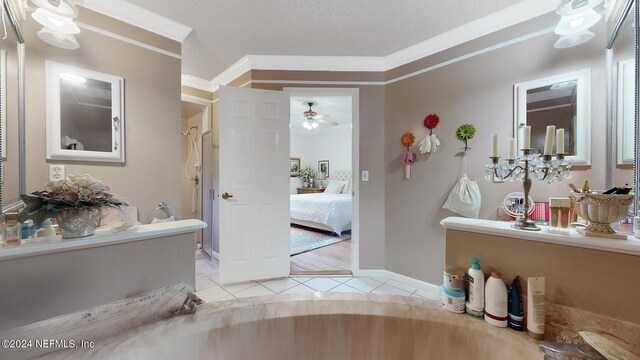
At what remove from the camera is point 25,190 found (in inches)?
51.6

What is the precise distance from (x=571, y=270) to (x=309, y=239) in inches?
135

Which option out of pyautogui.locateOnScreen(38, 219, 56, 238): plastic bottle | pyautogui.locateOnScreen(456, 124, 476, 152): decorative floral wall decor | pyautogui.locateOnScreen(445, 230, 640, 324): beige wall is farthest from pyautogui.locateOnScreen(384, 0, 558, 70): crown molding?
pyautogui.locateOnScreen(38, 219, 56, 238): plastic bottle

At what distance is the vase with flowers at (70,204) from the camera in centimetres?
80

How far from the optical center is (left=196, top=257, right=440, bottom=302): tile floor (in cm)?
217

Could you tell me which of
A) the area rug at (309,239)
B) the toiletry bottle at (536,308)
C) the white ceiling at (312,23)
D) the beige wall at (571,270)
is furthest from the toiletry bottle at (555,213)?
the area rug at (309,239)

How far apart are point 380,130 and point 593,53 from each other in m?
1.56

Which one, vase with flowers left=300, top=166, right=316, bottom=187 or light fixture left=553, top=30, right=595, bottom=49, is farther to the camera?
vase with flowers left=300, top=166, right=316, bottom=187

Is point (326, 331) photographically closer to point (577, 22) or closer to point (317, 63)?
point (577, 22)

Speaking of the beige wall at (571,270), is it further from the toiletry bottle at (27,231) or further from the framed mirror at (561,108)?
the toiletry bottle at (27,231)

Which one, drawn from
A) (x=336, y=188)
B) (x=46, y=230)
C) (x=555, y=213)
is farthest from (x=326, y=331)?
(x=336, y=188)

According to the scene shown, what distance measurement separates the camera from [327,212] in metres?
4.09

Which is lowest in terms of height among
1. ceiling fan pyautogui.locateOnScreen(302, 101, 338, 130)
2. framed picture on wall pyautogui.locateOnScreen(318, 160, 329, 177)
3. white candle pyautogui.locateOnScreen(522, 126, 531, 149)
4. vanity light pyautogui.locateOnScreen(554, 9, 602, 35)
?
white candle pyautogui.locateOnScreen(522, 126, 531, 149)

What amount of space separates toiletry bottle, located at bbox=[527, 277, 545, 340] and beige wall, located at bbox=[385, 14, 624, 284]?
51.4 inches

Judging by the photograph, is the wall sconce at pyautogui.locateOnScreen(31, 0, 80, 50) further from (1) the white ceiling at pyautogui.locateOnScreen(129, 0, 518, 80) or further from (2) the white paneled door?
(2) the white paneled door
